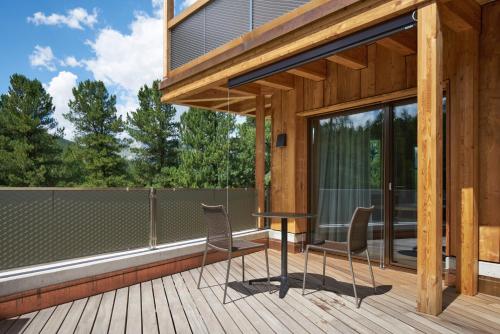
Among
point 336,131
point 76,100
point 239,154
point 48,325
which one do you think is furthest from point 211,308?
point 76,100

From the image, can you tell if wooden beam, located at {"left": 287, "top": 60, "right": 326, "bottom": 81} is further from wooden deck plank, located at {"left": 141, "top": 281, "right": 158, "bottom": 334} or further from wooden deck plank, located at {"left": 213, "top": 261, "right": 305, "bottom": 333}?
wooden deck plank, located at {"left": 141, "top": 281, "right": 158, "bottom": 334}

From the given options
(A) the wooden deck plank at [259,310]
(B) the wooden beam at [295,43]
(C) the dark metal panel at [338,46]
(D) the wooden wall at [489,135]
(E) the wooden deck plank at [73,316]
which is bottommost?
(E) the wooden deck plank at [73,316]

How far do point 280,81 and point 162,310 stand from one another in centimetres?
347

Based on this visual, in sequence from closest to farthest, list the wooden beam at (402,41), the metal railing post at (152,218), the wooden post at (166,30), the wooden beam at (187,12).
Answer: the wooden beam at (402,41) → the metal railing post at (152,218) → the wooden beam at (187,12) → the wooden post at (166,30)

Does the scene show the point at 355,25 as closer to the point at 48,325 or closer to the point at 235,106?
→ the point at 48,325

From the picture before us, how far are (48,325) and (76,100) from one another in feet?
73.7

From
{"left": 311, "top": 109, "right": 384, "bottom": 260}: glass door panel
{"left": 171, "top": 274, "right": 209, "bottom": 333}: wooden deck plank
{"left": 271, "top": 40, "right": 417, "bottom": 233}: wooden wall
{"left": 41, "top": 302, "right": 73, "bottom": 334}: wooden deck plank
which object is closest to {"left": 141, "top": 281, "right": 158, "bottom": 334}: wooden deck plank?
{"left": 171, "top": 274, "right": 209, "bottom": 333}: wooden deck plank

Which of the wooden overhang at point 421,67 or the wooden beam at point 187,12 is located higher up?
the wooden beam at point 187,12

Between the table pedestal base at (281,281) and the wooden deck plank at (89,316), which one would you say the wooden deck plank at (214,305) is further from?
the wooden deck plank at (89,316)

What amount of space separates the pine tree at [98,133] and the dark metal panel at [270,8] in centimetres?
1896

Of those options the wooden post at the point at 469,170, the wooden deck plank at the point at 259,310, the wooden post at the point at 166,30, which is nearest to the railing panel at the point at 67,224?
the wooden deck plank at the point at 259,310

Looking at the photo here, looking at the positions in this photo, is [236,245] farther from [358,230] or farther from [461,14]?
[461,14]

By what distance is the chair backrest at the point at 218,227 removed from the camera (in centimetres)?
312

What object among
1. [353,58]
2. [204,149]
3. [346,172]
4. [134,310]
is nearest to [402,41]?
[353,58]
